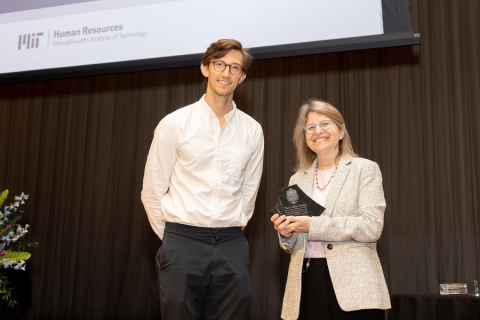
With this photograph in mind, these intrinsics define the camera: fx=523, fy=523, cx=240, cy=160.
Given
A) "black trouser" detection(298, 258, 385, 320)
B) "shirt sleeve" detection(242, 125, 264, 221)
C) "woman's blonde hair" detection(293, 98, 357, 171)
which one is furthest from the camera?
"shirt sleeve" detection(242, 125, 264, 221)

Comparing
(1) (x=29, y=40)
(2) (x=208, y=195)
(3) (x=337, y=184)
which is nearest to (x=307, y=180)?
(3) (x=337, y=184)

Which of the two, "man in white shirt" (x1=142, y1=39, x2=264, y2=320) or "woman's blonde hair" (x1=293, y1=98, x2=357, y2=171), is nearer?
"man in white shirt" (x1=142, y1=39, x2=264, y2=320)

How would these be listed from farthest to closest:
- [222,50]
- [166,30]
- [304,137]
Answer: [166,30] < [304,137] < [222,50]

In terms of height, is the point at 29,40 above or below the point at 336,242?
above

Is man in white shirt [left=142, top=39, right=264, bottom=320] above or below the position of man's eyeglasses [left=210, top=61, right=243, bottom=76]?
below

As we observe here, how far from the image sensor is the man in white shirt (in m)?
2.11

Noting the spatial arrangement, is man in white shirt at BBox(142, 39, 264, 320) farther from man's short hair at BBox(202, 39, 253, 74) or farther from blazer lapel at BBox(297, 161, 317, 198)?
blazer lapel at BBox(297, 161, 317, 198)

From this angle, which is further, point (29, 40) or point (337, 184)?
point (29, 40)

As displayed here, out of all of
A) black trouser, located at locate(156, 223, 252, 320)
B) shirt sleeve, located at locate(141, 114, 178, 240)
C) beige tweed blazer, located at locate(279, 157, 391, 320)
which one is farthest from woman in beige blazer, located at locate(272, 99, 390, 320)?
shirt sleeve, located at locate(141, 114, 178, 240)

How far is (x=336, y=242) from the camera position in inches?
82.9

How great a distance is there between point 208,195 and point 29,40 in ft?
8.49

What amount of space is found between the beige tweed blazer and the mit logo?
281 cm

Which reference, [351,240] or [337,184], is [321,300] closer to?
[351,240]

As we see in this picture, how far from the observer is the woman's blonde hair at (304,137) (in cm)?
232
